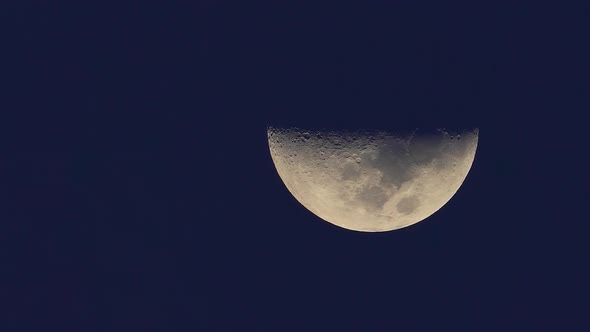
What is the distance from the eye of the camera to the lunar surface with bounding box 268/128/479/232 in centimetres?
847

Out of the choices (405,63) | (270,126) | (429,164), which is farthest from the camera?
(270,126)

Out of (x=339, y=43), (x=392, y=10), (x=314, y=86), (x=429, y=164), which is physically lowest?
(x=429, y=164)

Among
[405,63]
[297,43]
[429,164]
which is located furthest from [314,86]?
[429,164]

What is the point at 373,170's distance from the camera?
336 inches

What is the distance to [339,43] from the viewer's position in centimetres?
802

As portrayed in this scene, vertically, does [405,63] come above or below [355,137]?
above

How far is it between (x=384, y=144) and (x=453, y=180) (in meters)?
1.57

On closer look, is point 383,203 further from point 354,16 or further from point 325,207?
point 354,16

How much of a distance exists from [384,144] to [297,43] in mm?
1936

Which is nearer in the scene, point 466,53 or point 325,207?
point 466,53

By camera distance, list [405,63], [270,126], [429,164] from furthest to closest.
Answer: [270,126] < [429,164] < [405,63]

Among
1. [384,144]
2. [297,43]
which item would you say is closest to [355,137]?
[384,144]

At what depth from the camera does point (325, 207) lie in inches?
368

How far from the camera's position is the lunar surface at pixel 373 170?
8.47 meters
